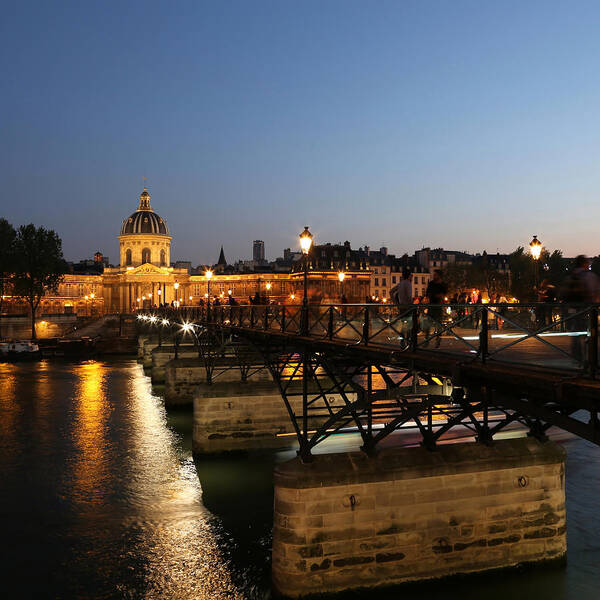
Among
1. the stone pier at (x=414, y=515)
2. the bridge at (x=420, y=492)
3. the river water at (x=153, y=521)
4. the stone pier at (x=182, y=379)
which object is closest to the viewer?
the bridge at (x=420, y=492)

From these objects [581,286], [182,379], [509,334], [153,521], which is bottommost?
[153,521]

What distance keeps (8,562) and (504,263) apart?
14475 cm

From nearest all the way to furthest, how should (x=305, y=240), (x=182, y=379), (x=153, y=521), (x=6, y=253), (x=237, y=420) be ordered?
1. (x=305, y=240)
2. (x=153, y=521)
3. (x=237, y=420)
4. (x=182, y=379)
5. (x=6, y=253)


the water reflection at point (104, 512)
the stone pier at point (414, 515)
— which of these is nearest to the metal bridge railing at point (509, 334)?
the stone pier at point (414, 515)

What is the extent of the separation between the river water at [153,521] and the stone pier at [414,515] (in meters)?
0.58

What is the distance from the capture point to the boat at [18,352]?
75812 millimetres

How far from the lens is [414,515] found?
13.7 metres

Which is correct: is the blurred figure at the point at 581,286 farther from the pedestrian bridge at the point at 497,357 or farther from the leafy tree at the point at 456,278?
the leafy tree at the point at 456,278

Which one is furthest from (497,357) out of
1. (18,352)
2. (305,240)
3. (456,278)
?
(456,278)

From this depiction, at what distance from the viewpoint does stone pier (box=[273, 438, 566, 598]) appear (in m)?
13.2

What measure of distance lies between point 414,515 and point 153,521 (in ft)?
31.5

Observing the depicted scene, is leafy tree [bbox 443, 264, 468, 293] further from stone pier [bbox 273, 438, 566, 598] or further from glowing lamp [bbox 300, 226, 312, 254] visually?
stone pier [bbox 273, 438, 566, 598]

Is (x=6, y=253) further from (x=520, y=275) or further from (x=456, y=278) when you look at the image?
(x=520, y=275)

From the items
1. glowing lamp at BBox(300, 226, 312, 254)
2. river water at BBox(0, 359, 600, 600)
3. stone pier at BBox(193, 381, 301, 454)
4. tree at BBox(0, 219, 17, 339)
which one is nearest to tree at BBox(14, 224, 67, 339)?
tree at BBox(0, 219, 17, 339)
